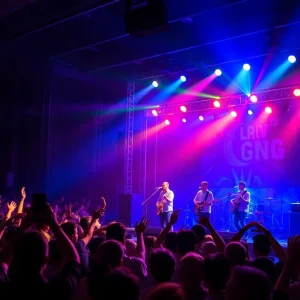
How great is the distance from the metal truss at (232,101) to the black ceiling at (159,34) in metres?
1.39

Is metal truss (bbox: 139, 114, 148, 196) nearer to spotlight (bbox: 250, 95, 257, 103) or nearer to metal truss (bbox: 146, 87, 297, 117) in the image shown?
metal truss (bbox: 146, 87, 297, 117)

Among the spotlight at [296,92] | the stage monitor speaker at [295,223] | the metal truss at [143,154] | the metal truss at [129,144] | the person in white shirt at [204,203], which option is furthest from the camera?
the metal truss at [143,154]

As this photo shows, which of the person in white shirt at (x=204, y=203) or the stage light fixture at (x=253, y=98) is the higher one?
the stage light fixture at (x=253, y=98)

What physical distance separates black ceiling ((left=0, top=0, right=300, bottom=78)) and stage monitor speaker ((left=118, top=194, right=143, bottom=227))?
4.25 metres

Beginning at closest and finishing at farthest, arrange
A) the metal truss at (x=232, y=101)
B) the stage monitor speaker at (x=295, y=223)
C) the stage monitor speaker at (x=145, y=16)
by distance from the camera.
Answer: the stage monitor speaker at (x=145, y=16), the stage monitor speaker at (x=295, y=223), the metal truss at (x=232, y=101)

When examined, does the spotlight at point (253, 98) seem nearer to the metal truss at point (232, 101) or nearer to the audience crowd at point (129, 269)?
the metal truss at point (232, 101)

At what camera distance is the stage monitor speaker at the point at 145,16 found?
6.13 metres

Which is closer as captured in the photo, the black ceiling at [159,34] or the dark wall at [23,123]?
the black ceiling at [159,34]

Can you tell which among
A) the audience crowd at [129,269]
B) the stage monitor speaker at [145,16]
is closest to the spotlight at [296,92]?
the stage monitor speaker at [145,16]

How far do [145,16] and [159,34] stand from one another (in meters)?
5.19

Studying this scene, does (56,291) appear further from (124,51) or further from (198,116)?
(198,116)

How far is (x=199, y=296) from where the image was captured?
2.57 m

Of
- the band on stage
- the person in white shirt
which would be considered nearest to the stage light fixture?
the band on stage

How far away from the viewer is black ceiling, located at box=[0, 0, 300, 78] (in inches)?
377
